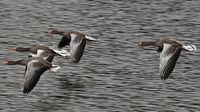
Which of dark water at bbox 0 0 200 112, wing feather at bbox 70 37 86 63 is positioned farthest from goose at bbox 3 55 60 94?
wing feather at bbox 70 37 86 63

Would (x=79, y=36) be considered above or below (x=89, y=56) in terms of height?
above

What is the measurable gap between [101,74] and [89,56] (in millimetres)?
3906

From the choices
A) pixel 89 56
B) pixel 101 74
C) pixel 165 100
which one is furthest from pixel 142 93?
pixel 89 56

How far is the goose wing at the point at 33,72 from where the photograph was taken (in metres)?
33.2

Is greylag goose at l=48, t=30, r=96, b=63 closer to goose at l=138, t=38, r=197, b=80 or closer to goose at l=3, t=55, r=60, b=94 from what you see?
goose at l=3, t=55, r=60, b=94

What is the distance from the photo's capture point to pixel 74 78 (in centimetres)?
3941

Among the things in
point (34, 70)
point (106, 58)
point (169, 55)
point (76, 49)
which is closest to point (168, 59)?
point (169, 55)

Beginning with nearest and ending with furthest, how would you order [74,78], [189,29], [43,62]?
1. [43,62]
2. [74,78]
3. [189,29]

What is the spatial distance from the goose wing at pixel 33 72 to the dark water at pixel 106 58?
121 centimetres

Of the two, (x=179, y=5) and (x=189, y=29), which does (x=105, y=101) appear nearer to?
(x=189, y=29)

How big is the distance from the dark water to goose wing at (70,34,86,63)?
1453mm

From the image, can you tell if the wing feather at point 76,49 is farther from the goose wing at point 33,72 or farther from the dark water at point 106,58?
the goose wing at point 33,72

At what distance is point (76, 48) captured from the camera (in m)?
38.0

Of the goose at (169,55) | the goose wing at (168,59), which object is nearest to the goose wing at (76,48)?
the goose at (169,55)
